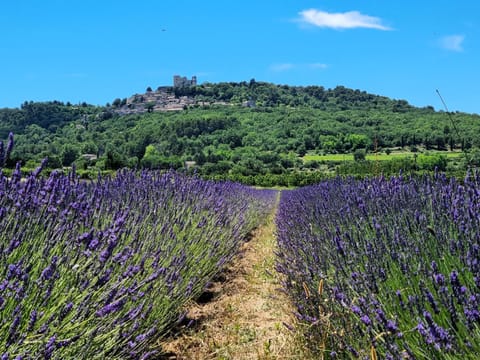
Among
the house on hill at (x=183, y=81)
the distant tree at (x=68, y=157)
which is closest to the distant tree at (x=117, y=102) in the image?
the house on hill at (x=183, y=81)

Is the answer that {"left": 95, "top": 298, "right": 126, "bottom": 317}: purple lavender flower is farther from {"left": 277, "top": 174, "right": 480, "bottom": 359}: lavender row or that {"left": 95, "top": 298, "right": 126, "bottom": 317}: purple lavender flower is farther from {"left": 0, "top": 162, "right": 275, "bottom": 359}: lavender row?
{"left": 277, "top": 174, "right": 480, "bottom": 359}: lavender row

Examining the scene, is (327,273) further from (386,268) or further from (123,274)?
(123,274)

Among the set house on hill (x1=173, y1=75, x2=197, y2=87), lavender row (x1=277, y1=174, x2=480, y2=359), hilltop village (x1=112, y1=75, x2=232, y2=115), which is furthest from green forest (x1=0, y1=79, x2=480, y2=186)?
house on hill (x1=173, y1=75, x2=197, y2=87)

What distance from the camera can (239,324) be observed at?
11.5 feet

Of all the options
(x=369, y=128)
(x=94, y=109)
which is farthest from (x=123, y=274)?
(x=94, y=109)

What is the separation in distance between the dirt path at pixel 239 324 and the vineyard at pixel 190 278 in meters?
0.32

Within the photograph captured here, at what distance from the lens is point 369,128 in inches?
3211

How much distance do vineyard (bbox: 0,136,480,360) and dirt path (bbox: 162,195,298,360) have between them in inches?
12.5

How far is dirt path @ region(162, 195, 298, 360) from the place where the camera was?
284 cm

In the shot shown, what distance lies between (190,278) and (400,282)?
5.46 ft

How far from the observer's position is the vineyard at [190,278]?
143 cm

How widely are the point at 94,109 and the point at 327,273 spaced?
131125 millimetres

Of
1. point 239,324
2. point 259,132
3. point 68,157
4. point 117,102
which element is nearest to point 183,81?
point 117,102

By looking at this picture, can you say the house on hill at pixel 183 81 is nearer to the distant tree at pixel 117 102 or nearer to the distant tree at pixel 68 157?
the distant tree at pixel 117 102
